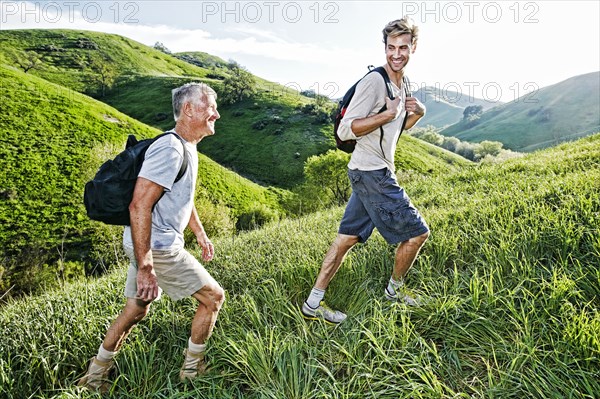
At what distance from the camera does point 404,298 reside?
3.49 metres

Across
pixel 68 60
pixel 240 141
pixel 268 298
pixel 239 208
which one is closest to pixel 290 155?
pixel 240 141

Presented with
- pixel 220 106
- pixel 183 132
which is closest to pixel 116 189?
pixel 183 132

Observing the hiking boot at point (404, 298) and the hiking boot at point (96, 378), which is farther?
the hiking boot at point (404, 298)

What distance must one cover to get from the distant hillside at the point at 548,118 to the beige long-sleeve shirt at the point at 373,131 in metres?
137

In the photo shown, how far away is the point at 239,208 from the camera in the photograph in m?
53.8

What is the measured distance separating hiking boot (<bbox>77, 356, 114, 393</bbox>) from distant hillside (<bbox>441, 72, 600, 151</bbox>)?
13908cm

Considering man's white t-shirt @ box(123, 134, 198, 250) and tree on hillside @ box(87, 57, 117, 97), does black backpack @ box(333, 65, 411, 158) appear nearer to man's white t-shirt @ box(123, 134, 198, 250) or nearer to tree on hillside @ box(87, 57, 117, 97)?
man's white t-shirt @ box(123, 134, 198, 250)

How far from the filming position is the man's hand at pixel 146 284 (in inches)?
108

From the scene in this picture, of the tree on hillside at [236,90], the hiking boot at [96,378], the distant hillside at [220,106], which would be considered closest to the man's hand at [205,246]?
the hiking boot at [96,378]

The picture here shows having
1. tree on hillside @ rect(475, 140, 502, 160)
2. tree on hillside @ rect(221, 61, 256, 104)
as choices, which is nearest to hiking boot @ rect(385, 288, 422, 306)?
tree on hillside @ rect(221, 61, 256, 104)

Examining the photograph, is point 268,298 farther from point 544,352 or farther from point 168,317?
point 544,352

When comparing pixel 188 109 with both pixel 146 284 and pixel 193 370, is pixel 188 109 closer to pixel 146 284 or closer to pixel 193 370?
pixel 146 284

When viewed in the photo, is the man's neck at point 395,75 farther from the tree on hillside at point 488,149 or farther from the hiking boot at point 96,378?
the tree on hillside at point 488,149

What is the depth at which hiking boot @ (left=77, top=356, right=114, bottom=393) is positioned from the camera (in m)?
3.04
